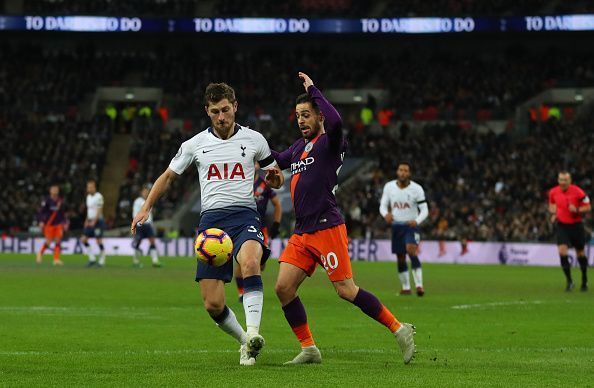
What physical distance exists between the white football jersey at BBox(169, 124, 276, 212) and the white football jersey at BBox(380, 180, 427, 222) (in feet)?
37.9

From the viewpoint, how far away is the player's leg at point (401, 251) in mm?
22672

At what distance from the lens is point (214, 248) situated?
A: 417 inches

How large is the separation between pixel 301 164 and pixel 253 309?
1.58 metres

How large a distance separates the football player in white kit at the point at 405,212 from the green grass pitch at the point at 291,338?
850 mm

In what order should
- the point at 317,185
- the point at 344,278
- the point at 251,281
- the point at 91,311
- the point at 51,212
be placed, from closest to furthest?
the point at 251,281 → the point at 344,278 → the point at 317,185 → the point at 91,311 → the point at 51,212

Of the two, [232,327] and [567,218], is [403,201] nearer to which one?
[567,218]

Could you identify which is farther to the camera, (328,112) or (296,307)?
(296,307)

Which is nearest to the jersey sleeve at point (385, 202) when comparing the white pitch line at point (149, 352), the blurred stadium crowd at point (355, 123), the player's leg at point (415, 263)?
the player's leg at point (415, 263)

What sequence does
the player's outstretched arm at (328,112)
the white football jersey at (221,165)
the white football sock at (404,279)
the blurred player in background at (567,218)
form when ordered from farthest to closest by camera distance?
the blurred player in background at (567,218) → the white football sock at (404,279) → the white football jersey at (221,165) → the player's outstretched arm at (328,112)

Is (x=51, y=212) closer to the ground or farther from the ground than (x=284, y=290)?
farther from the ground

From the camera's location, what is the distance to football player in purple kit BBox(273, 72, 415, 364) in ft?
36.1

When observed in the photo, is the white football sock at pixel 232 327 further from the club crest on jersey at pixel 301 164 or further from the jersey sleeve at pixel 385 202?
the jersey sleeve at pixel 385 202

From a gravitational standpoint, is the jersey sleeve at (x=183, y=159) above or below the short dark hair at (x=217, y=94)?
below

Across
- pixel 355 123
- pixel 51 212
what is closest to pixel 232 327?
pixel 51 212
